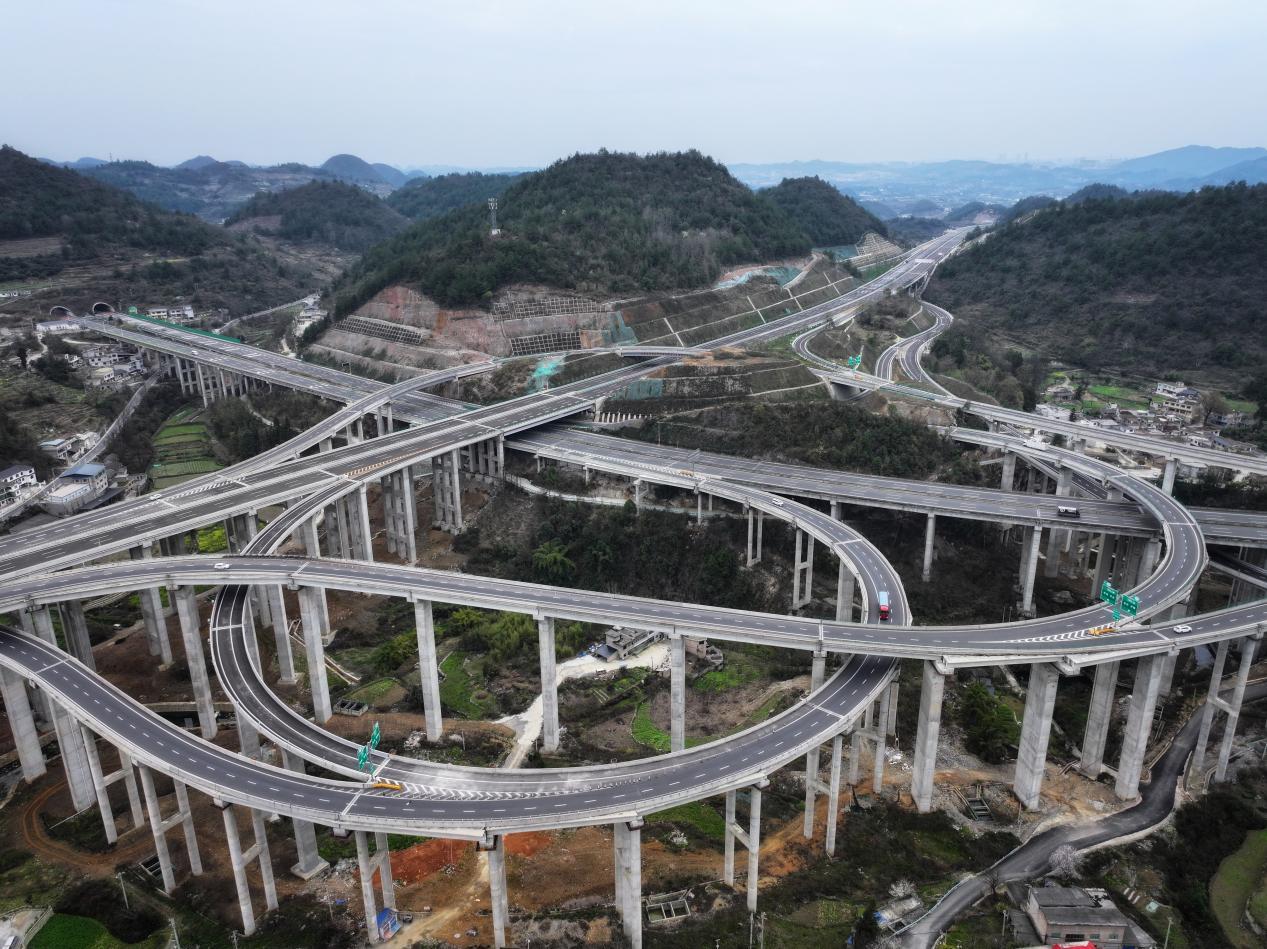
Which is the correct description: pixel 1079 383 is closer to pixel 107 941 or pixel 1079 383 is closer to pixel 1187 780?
pixel 1187 780

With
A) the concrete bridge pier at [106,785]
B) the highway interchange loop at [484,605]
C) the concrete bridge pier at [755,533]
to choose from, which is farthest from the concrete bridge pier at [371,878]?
the concrete bridge pier at [755,533]

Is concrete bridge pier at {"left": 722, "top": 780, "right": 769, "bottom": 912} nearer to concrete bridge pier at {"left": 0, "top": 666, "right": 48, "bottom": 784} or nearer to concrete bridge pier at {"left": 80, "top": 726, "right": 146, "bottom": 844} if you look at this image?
concrete bridge pier at {"left": 80, "top": 726, "right": 146, "bottom": 844}

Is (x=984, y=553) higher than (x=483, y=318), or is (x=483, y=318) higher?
(x=483, y=318)

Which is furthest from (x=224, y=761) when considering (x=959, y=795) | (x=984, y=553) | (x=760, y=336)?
(x=760, y=336)

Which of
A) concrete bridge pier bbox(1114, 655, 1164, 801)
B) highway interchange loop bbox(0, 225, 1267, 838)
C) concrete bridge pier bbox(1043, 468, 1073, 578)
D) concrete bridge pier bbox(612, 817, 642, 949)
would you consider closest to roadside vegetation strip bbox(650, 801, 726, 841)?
highway interchange loop bbox(0, 225, 1267, 838)

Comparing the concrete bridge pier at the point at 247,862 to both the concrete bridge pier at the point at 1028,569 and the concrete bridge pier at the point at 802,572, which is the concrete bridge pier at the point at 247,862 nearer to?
the concrete bridge pier at the point at 802,572
